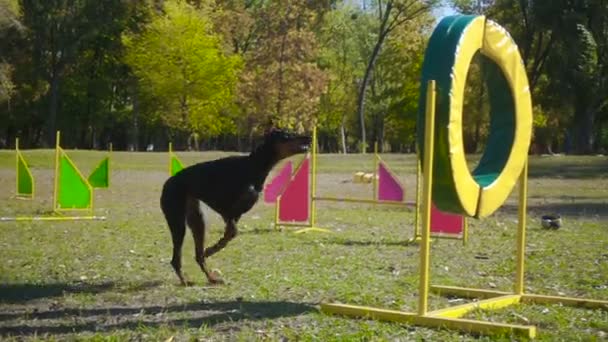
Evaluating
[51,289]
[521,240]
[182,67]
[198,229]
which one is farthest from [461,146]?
[182,67]

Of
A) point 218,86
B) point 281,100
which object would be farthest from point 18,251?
point 218,86

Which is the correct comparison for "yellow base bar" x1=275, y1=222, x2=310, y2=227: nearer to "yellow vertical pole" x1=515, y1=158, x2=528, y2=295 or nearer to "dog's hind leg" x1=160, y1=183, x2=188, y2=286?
"dog's hind leg" x1=160, y1=183, x2=188, y2=286

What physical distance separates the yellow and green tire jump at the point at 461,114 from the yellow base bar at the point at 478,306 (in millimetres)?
906

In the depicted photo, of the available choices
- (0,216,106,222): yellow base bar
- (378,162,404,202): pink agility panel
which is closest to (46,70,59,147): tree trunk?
(0,216,106,222): yellow base bar

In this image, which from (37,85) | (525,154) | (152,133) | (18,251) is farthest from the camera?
(152,133)

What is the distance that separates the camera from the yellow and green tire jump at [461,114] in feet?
26.8

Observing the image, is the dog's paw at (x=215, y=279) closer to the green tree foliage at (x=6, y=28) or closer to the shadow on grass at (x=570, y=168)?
the shadow on grass at (x=570, y=168)

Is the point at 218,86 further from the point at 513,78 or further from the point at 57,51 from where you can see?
the point at 513,78

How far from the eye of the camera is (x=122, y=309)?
8.95 metres

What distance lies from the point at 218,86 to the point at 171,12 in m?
5.52

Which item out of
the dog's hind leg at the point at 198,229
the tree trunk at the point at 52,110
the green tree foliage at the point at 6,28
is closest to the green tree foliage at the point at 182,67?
the tree trunk at the point at 52,110

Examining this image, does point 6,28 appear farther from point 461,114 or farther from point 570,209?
point 461,114

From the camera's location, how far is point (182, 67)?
5788 cm

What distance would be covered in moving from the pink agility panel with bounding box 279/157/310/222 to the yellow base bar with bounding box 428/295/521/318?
26.5ft
